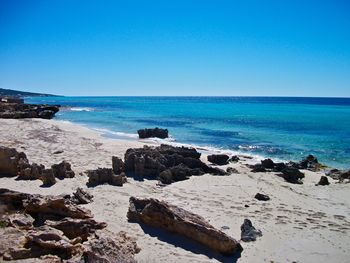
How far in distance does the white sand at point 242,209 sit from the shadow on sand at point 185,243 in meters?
0.02

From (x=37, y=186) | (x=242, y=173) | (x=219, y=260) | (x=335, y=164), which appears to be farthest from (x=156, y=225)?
(x=335, y=164)

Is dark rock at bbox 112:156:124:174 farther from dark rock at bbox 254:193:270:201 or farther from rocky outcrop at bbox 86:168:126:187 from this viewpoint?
dark rock at bbox 254:193:270:201

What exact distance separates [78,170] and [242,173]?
763 centimetres

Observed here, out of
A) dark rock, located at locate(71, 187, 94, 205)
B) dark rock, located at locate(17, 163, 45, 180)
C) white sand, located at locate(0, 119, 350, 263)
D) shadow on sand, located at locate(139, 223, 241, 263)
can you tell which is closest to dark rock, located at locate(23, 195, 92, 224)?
white sand, located at locate(0, 119, 350, 263)

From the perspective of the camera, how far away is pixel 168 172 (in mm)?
14789

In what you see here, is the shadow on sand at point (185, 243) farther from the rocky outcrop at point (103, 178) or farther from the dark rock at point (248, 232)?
the rocky outcrop at point (103, 178)

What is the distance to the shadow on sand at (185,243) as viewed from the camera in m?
7.84

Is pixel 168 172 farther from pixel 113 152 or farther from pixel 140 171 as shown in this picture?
pixel 113 152

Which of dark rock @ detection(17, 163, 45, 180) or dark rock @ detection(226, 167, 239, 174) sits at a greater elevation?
dark rock @ detection(17, 163, 45, 180)

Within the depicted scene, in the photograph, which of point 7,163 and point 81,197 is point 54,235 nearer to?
point 81,197

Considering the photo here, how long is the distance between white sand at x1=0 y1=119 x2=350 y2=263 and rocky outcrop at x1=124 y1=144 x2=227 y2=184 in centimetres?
57

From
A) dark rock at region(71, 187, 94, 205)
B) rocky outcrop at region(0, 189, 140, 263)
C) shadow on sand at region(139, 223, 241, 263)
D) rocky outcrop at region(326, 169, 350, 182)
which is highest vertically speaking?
rocky outcrop at region(0, 189, 140, 263)

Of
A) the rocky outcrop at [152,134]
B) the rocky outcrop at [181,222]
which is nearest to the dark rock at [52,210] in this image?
the rocky outcrop at [181,222]

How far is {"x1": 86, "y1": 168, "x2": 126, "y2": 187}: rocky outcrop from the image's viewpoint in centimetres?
1316
